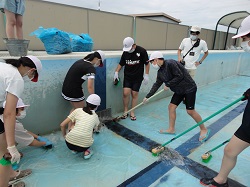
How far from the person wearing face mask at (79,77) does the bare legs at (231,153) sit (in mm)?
1927

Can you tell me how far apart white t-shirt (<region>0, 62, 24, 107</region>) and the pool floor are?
1.27 m

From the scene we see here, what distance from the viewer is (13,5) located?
2.83 m

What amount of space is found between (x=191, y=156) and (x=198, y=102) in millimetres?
2789

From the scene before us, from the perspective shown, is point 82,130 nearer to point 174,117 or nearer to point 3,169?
point 3,169

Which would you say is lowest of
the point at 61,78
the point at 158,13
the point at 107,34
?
the point at 61,78

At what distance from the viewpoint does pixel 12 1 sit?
2.78m

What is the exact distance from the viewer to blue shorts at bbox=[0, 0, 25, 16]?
2.73 metres

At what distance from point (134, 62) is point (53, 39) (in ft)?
5.05

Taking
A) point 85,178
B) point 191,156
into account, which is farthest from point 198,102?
point 85,178

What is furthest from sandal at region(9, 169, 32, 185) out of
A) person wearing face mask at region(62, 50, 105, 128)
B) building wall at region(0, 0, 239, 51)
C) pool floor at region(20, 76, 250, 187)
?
building wall at region(0, 0, 239, 51)

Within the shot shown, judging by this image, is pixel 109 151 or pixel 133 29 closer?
pixel 109 151

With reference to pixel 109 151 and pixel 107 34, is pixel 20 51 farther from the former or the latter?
pixel 107 34

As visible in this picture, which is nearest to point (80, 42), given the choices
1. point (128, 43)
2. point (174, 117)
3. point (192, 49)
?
point (128, 43)

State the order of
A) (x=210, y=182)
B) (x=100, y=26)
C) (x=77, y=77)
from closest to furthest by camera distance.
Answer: (x=210, y=182) < (x=77, y=77) < (x=100, y=26)
